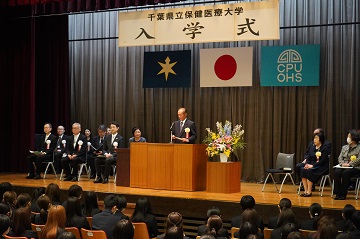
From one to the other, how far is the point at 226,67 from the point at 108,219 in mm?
6474

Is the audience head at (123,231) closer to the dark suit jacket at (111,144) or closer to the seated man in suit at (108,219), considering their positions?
the seated man in suit at (108,219)

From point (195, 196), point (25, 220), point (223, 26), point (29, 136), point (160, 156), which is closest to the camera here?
point (25, 220)

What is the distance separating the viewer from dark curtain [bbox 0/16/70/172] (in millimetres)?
13570

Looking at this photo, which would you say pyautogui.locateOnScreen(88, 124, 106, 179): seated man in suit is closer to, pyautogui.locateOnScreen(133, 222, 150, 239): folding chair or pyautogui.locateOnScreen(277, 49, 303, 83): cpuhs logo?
pyautogui.locateOnScreen(277, 49, 303, 83): cpuhs logo

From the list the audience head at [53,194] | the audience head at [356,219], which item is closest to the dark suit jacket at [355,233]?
the audience head at [356,219]

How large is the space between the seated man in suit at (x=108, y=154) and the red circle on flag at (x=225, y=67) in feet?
8.19

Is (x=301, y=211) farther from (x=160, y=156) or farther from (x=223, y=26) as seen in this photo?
(x=223, y=26)

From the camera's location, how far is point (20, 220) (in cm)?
570

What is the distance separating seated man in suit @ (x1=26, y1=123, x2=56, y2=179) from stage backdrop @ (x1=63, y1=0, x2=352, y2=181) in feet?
6.34

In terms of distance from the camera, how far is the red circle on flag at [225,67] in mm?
12140

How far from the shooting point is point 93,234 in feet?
19.6

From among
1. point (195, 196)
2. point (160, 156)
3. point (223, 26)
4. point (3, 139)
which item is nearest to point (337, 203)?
point (195, 196)

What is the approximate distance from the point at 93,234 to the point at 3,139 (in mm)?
8596

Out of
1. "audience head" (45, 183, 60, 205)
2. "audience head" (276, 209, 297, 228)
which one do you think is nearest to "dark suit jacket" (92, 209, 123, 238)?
"audience head" (45, 183, 60, 205)
